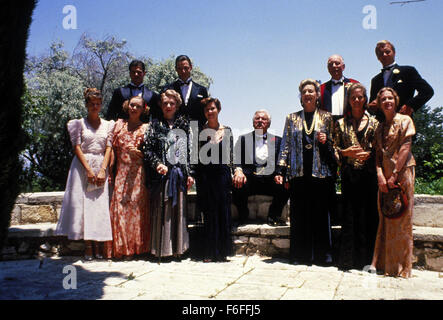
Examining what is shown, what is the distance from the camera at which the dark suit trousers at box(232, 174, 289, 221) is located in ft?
17.3

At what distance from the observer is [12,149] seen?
3143 millimetres

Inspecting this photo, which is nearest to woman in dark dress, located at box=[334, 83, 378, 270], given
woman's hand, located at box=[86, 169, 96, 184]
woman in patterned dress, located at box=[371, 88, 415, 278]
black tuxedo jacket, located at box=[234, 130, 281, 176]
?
woman in patterned dress, located at box=[371, 88, 415, 278]

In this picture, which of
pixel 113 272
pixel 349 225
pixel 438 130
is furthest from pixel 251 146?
pixel 438 130

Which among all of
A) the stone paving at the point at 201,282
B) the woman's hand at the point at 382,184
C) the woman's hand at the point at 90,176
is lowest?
the stone paving at the point at 201,282

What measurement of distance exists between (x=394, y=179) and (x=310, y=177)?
0.95m

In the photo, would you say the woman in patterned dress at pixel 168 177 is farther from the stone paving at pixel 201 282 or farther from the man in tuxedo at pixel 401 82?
the man in tuxedo at pixel 401 82

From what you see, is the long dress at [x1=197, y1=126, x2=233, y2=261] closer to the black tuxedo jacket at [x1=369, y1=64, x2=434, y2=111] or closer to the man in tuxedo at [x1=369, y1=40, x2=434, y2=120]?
the man in tuxedo at [x1=369, y1=40, x2=434, y2=120]

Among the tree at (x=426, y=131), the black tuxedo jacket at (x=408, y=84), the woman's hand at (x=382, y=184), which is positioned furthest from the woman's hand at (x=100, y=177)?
the tree at (x=426, y=131)

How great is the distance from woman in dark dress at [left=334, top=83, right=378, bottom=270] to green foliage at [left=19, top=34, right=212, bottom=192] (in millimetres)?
10414

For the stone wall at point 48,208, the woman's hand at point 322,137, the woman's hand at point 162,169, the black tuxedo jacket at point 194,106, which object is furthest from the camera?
the stone wall at point 48,208

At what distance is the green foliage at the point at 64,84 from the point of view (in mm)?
15981

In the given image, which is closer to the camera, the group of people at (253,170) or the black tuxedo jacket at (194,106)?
the group of people at (253,170)

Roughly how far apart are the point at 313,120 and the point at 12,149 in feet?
10.8

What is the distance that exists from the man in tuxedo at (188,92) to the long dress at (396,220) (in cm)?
254
